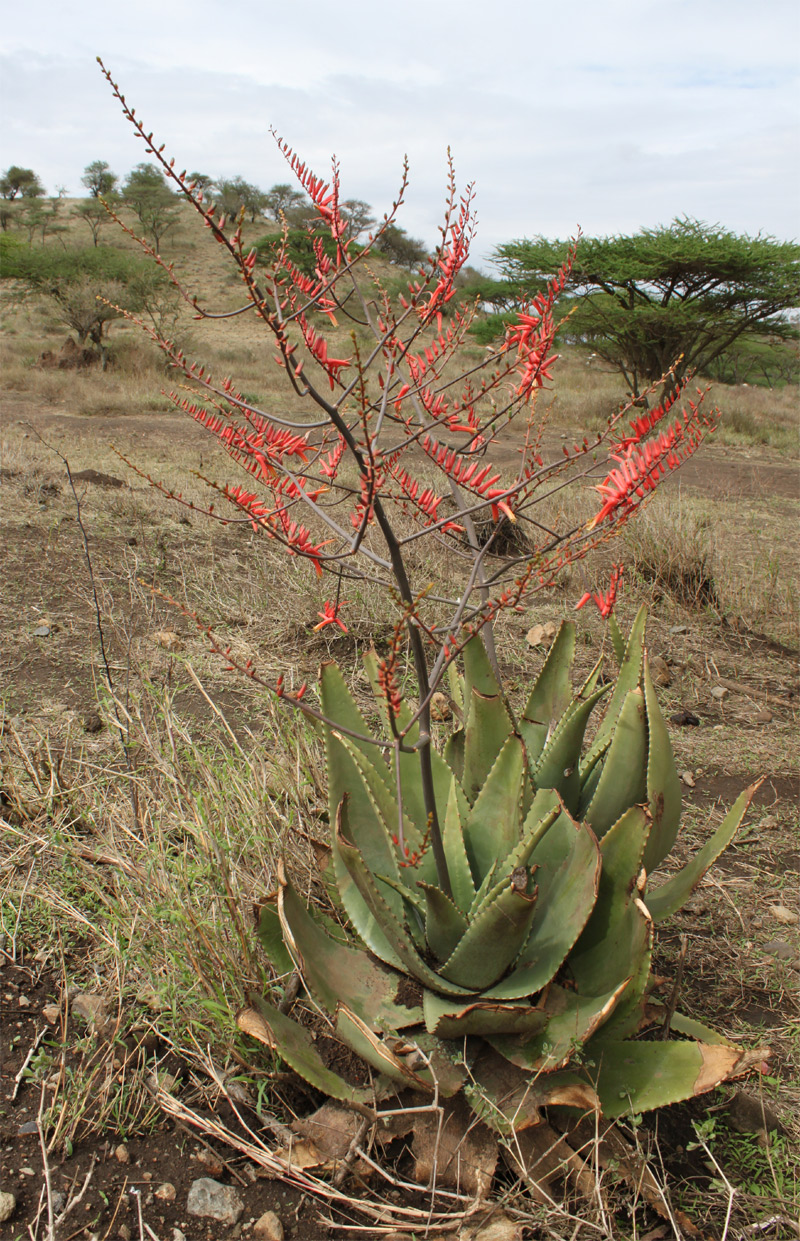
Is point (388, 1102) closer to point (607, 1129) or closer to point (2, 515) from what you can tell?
point (607, 1129)

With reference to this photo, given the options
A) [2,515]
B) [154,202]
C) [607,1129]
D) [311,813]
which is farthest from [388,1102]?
[154,202]

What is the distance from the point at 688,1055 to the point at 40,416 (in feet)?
39.8

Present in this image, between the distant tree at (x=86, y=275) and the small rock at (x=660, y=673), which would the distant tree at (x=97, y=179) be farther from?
the small rock at (x=660, y=673)

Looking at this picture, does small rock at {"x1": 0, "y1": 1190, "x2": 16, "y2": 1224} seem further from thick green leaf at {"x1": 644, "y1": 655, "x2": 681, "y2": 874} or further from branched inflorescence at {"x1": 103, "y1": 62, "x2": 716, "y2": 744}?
thick green leaf at {"x1": 644, "y1": 655, "x2": 681, "y2": 874}

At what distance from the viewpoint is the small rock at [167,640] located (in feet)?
11.8

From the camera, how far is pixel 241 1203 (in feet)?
4.70

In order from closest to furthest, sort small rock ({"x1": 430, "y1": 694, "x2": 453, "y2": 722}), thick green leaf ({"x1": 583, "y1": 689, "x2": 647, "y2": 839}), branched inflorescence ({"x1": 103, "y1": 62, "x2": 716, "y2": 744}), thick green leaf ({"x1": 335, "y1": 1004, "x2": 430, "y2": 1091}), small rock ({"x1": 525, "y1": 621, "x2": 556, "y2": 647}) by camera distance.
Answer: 1. branched inflorescence ({"x1": 103, "y1": 62, "x2": 716, "y2": 744})
2. thick green leaf ({"x1": 335, "y1": 1004, "x2": 430, "y2": 1091})
3. thick green leaf ({"x1": 583, "y1": 689, "x2": 647, "y2": 839})
4. small rock ({"x1": 430, "y1": 694, "x2": 453, "y2": 722})
5. small rock ({"x1": 525, "y1": 621, "x2": 556, "y2": 647})

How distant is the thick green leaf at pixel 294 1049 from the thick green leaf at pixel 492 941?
0.28 m

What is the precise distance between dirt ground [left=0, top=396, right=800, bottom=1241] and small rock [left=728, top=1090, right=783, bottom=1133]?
0.04 m

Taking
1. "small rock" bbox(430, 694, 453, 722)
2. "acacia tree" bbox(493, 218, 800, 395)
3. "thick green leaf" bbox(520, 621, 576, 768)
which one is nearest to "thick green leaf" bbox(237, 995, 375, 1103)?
"thick green leaf" bbox(520, 621, 576, 768)

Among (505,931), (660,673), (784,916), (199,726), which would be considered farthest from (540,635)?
(505,931)

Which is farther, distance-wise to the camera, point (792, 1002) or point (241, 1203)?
point (792, 1002)

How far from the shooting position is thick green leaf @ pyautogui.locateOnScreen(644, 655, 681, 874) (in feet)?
5.17

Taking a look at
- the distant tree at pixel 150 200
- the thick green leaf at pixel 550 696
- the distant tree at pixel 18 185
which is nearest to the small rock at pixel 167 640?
the thick green leaf at pixel 550 696
